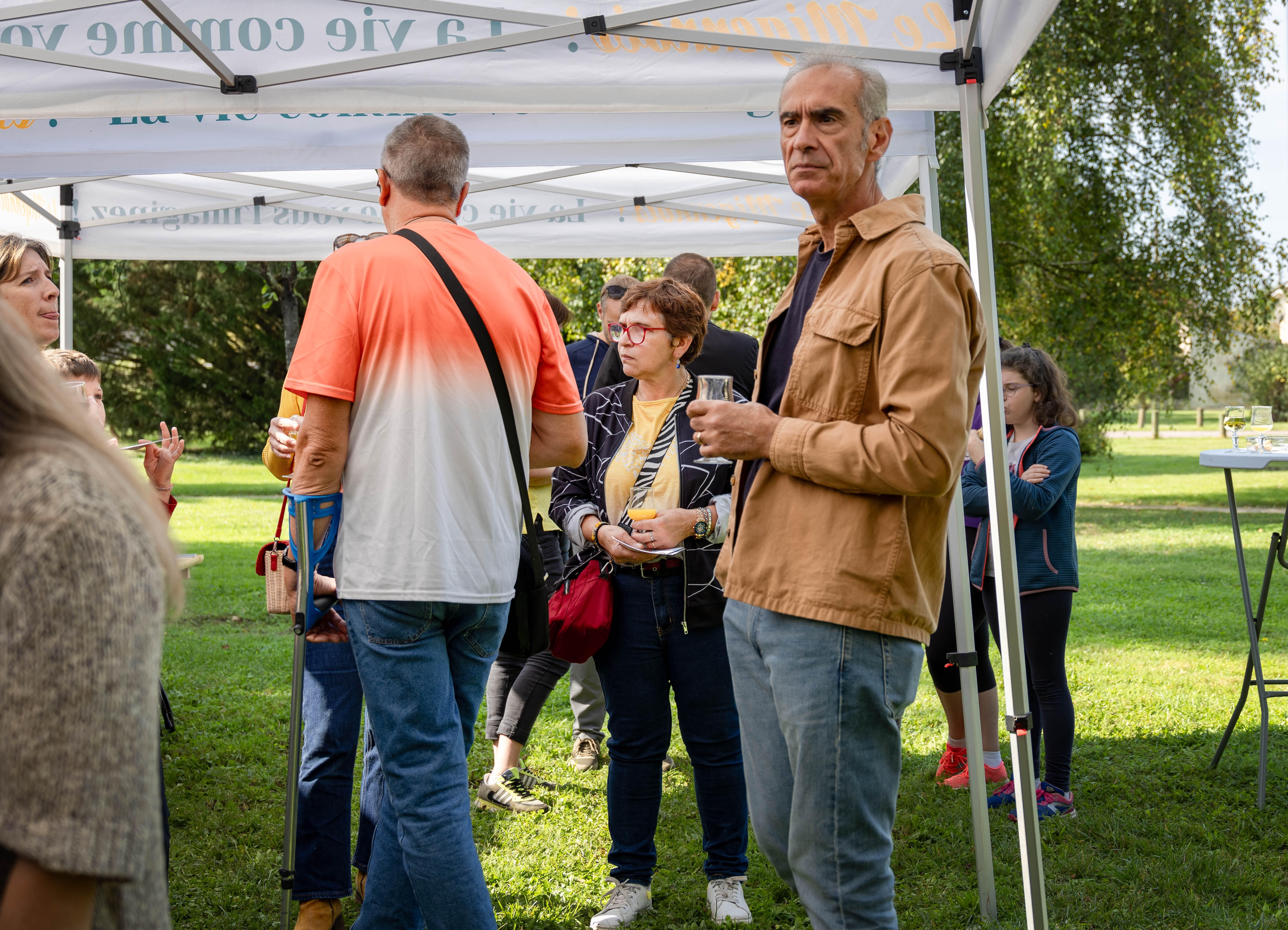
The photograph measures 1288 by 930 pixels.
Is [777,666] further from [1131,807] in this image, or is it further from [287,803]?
[1131,807]

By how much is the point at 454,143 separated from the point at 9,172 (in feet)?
10.4

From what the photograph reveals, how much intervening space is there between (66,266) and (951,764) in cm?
555

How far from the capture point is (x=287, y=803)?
2754 mm

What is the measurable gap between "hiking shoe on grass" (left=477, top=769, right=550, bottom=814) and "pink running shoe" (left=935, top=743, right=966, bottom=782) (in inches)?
67.9

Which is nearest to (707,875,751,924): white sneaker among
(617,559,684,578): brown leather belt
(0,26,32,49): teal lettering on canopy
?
(617,559,684,578): brown leather belt

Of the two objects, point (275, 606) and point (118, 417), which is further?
point (118, 417)

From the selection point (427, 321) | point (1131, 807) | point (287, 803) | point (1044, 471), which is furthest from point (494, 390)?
point (1131, 807)

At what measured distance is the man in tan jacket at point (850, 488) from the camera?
6.01 ft

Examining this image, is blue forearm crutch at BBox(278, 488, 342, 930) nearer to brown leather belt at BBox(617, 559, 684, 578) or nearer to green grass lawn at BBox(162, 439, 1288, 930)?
green grass lawn at BBox(162, 439, 1288, 930)

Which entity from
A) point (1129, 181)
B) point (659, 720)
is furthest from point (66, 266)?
point (1129, 181)

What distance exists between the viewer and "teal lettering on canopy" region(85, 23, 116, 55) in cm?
315

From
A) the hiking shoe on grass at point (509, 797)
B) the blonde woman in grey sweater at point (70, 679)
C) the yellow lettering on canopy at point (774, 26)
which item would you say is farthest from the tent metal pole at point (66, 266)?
the blonde woman in grey sweater at point (70, 679)

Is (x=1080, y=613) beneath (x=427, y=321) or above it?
beneath

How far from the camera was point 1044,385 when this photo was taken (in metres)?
4.31
